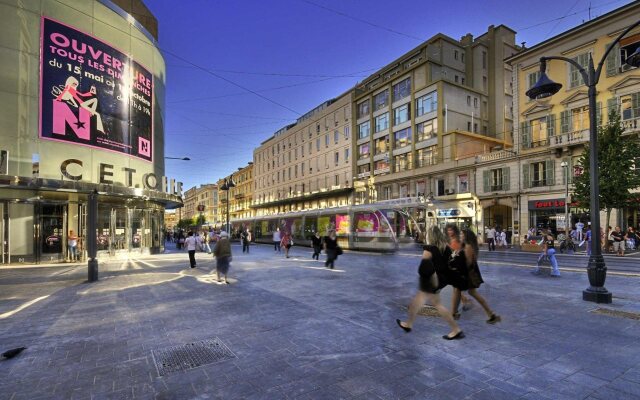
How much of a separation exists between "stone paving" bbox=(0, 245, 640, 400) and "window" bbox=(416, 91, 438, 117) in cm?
3200

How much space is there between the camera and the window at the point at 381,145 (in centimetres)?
4466

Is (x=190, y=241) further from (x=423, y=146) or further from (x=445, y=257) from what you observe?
(x=423, y=146)

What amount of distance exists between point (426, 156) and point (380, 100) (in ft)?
37.1

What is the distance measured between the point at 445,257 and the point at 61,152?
1921cm

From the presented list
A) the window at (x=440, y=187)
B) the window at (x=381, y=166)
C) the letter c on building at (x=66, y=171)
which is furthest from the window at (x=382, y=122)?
the letter c on building at (x=66, y=171)

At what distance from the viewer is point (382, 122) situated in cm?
4544

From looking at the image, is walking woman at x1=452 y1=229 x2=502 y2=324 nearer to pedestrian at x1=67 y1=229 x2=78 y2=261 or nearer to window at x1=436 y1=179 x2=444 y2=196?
pedestrian at x1=67 y1=229 x2=78 y2=261

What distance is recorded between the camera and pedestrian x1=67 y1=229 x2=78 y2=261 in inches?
685

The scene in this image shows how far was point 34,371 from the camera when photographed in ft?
13.9

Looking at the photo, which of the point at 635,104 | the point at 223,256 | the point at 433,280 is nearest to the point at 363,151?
the point at 635,104

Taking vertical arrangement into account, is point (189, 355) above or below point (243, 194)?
below

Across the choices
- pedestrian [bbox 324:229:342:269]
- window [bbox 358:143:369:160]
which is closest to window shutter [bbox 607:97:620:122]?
pedestrian [bbox 324:229:342:269]

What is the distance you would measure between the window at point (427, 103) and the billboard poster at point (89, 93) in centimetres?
2875

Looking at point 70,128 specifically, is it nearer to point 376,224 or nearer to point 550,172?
point 376,224
